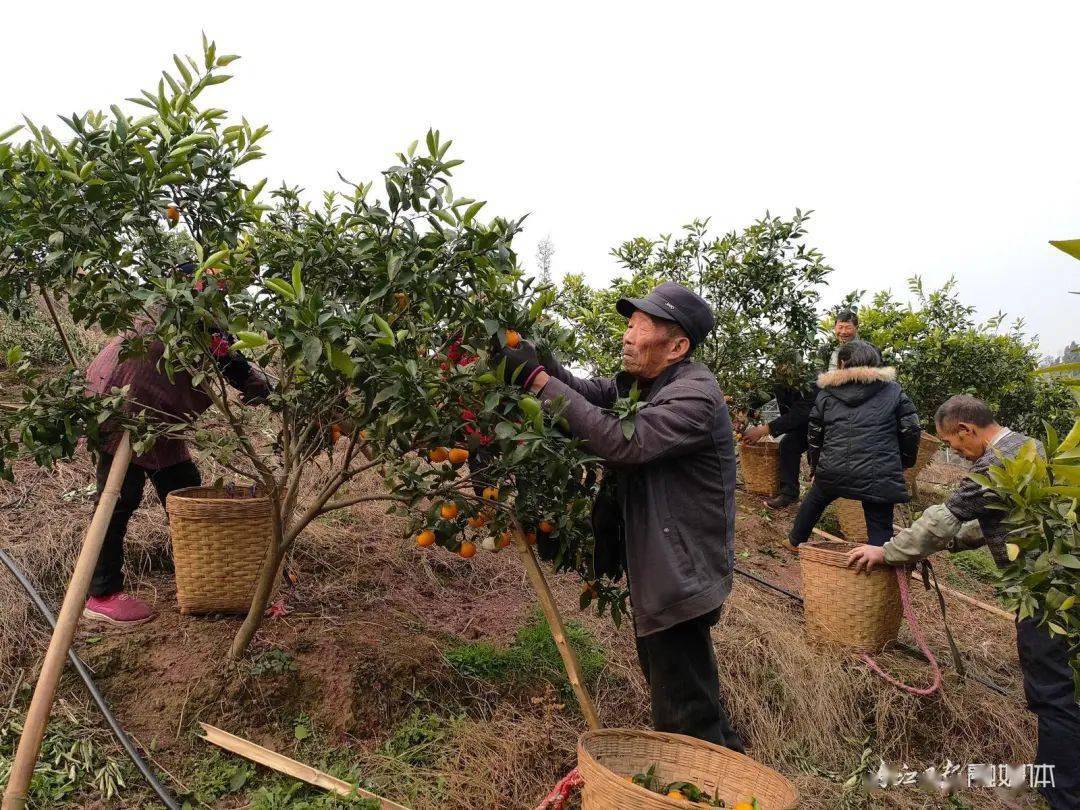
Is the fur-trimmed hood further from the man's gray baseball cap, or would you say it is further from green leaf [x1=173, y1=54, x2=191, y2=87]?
green leaf [x1=173, y1=54, x2=191, y2=87]

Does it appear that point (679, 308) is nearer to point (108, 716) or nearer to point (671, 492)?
point (671, 492)

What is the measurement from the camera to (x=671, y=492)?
106 inches

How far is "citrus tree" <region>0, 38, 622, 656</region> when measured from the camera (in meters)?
2.40

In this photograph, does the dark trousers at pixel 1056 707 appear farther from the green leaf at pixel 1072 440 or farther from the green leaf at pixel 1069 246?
the green leaf at pixel 1069 246

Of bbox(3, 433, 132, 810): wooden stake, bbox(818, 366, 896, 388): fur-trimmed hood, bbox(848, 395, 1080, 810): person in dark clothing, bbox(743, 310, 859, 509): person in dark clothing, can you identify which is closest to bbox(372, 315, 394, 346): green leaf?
bbox(3, 433, 132, 810): wooden stake

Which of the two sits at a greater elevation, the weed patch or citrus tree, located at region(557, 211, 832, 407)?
citrus tree, located at region(557, 211, 832, 407)

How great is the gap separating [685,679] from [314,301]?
185 cm

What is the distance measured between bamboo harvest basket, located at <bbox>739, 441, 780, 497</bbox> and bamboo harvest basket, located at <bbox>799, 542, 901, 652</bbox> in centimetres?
321

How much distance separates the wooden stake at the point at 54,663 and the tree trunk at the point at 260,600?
2.13 ft

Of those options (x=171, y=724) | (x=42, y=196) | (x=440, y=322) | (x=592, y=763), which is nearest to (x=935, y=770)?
(x=592, y=763)

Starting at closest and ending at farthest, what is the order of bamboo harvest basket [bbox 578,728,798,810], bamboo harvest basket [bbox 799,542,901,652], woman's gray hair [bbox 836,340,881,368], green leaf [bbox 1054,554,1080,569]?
1. green leaf [bbox 1054,554,1080,569]
2. bamboo harvest basket [bbox 578,728,798,810]
3. bamboo harvest basket [bbox 799,542,901,652]
4. woman's gray hair [bbox 836,340,881,368]

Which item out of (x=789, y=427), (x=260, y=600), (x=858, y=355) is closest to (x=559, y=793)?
(x=260, y=600)

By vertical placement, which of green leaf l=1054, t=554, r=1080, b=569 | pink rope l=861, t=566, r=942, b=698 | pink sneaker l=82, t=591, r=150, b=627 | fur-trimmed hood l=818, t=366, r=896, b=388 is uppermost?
fur-trimmed hood l=818, t=366, r=896, b=388

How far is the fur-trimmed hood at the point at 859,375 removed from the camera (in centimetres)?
580
